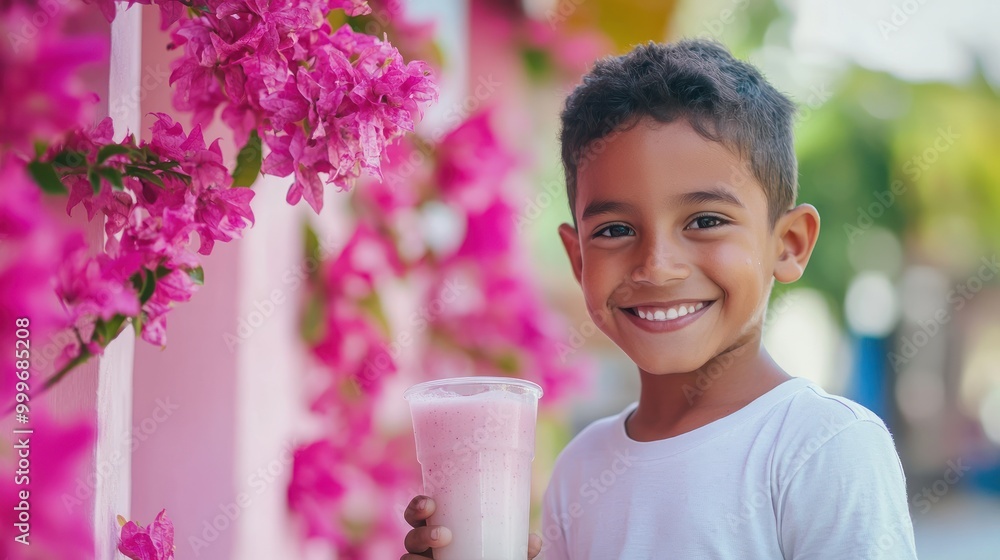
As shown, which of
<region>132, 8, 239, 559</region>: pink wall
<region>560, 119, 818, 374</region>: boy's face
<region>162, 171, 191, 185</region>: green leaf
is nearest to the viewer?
<region>162, 171, 191, 185</region>: green leaf

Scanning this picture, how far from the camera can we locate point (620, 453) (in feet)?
6.11

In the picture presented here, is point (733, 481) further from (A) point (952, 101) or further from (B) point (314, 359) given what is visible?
(A) point (952, 101)

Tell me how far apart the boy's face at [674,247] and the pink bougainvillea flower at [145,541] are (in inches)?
32.6

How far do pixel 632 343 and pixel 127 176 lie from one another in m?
0.91

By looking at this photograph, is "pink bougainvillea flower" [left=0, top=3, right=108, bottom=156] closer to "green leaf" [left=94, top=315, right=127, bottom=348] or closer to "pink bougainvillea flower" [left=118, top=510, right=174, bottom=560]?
"green leaf" [left=94, top=315, right=127, bottom=348]

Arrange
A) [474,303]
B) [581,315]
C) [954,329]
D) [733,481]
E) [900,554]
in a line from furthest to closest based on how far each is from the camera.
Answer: [954,329]
[581,315]
[474,303]
[733,481]
[900,554]

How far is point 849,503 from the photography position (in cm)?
144

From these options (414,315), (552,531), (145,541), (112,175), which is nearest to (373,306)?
(414,315)

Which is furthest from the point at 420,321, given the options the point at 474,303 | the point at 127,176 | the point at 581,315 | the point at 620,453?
the point at 581,315

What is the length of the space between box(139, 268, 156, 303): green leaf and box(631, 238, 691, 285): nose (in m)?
0.81

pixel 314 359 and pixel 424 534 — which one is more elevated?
pixel 314 359

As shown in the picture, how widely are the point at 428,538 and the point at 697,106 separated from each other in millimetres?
878

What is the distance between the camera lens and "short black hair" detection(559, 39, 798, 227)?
5.57 ft

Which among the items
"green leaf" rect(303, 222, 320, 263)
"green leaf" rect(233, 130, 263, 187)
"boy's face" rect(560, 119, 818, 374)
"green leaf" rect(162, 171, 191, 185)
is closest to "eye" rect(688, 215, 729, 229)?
"boy's face" rect(560, 119, 818, 374)
